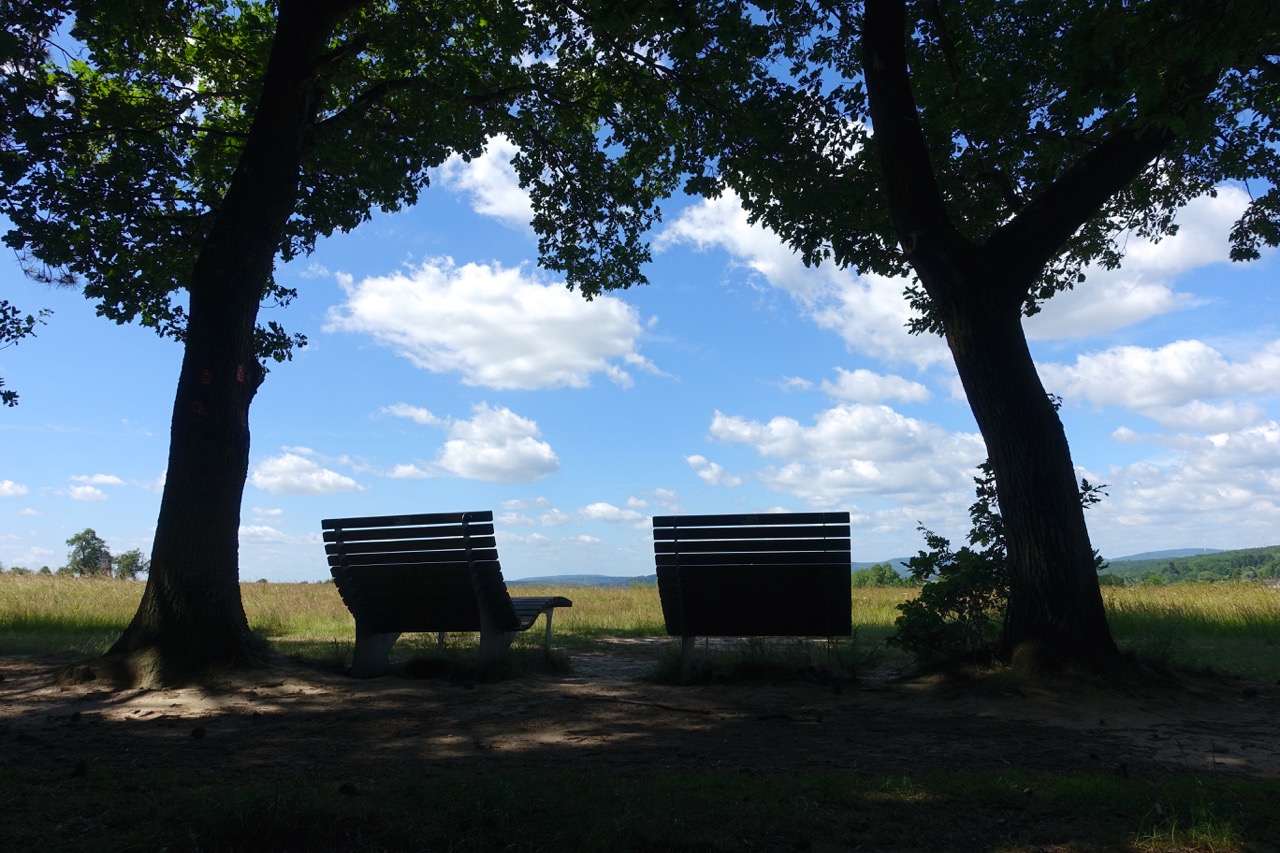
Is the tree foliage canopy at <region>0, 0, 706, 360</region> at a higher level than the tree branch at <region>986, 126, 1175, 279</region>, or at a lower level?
higher

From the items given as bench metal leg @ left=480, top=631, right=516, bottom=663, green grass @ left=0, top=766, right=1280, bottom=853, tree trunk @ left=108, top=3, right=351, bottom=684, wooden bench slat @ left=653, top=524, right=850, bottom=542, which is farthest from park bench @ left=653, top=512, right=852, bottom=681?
tree trunk @ left=108, top=3, right=351, bottom=684

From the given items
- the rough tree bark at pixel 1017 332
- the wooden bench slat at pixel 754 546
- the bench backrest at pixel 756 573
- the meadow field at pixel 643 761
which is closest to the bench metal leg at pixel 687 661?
the bench backrest at pixel 756 573

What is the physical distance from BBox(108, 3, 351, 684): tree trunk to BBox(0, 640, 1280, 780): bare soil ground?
47 cm

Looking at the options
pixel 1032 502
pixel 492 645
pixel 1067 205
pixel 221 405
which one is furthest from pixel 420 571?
pixel 1067 205

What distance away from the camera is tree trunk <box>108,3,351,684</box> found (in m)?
7.26

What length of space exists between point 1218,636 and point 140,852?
12.2m

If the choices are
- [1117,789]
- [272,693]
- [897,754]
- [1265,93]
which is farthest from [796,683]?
[1265,93]

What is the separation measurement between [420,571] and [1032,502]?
491 centimetres

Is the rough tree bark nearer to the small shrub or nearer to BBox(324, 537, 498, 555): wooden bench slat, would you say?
the small shrub

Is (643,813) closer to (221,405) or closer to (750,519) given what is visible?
(750,519)

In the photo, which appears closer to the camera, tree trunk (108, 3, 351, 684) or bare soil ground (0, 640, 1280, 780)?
bare soil ground (0, 640, 1280, 780)

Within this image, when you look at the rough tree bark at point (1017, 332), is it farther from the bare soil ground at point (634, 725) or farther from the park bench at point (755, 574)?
the park bench at point (755, 574)

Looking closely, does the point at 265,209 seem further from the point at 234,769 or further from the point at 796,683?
the point at 796,683

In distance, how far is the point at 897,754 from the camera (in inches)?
193
